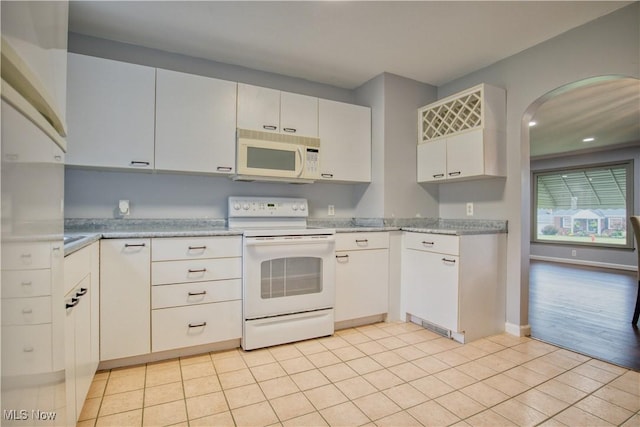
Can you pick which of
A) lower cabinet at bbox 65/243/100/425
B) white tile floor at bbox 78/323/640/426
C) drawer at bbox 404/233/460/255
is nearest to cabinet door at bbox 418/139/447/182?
drawer at bbox 404/233/460/255

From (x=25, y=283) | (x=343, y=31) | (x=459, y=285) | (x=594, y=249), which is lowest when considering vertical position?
(x=594, y=249)

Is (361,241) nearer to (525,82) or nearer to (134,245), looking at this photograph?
(134,245)

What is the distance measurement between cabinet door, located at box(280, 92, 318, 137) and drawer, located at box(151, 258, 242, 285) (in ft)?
4.13

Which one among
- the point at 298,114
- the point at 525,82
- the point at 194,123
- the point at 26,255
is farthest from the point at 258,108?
the point at 26,255

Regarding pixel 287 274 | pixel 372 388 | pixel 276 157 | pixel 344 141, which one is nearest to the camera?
pixel 372 388

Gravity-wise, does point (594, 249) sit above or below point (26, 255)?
below

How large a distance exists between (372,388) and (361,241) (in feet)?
4.05

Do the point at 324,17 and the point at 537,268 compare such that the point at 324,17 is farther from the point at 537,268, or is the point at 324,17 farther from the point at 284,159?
the point at 537,268

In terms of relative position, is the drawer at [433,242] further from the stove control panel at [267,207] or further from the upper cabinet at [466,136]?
the stove control panel at [267,207]

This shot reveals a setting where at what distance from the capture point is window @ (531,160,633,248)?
236 inches

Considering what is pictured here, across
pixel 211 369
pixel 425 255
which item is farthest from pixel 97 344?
pixel 425 255

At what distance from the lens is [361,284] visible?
9.24ft

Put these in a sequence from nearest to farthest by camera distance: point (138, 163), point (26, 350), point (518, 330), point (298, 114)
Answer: point (26, 350) < point (138, 163) < point (518, 330) < point (298, 114)

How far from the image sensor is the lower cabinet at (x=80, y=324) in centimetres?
124
